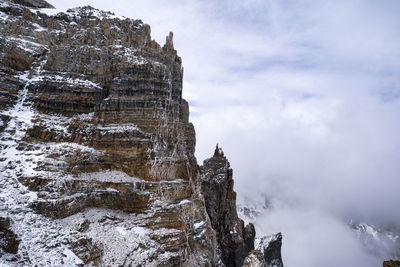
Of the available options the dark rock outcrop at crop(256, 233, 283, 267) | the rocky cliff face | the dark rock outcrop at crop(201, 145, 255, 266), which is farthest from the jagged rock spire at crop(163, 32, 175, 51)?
the dark rock outcrop at crop(256, 233, 283, 267)

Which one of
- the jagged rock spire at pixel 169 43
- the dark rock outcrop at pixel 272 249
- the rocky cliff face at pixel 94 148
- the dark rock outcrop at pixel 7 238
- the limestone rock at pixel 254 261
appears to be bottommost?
the dark rock outcrop at pixel 272 249

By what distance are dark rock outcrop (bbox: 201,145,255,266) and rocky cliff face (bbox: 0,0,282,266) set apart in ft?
74.2

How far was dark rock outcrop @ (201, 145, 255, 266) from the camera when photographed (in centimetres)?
6625

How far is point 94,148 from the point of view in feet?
133

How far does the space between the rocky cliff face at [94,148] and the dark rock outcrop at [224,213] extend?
22.6m

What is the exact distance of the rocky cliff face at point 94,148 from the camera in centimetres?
3188

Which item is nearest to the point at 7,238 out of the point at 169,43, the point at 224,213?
the point at 169,43

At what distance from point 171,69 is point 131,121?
42.6 feet

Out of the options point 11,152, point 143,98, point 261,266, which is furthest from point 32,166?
point 261,266

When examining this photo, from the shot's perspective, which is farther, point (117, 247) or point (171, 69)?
point (171, 69)

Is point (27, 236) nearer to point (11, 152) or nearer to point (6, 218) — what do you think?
point (6, 218)

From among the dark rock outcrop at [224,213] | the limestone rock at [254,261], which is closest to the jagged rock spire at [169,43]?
the dark rock outcrop at [224,213]

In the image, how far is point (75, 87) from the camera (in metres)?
43.3

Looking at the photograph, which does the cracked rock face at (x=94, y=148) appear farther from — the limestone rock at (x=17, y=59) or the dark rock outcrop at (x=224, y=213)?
the dark rock outcrop at (x=224, y=213)
